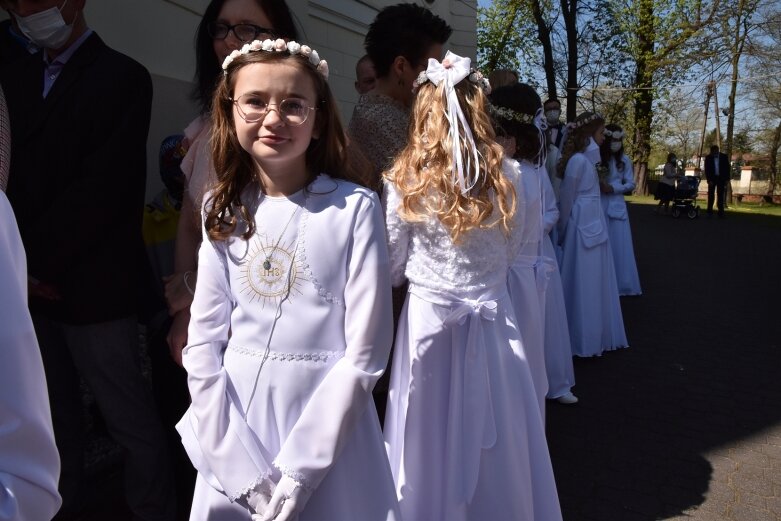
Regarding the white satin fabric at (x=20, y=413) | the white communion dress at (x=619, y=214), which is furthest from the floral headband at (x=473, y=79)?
the white communion dress at (x=619, y=214)

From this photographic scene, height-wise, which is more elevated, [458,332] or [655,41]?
[655,41]

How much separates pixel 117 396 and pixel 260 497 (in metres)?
1.21

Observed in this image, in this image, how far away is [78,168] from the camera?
2475 millimetres

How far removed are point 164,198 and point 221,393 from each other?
155 centimetres

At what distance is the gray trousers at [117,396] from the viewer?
258 cm

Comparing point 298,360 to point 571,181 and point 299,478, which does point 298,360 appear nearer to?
point 299,478

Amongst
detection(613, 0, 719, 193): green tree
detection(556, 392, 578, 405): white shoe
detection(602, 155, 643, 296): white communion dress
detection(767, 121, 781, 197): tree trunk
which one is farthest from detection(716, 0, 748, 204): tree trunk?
detection(556, 392, 578, 405): white shoe

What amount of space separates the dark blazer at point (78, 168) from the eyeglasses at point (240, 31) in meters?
0.36

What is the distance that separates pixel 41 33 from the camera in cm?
247

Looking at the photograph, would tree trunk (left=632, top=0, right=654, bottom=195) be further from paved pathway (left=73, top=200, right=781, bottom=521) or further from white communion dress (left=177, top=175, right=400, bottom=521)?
white communion dress (left=177, top=175, right=400, bottom=521)

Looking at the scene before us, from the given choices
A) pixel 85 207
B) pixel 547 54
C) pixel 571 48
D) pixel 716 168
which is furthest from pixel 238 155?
pixel 571 48

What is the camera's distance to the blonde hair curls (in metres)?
2.51

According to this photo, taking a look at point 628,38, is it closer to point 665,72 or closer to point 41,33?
point 665,72

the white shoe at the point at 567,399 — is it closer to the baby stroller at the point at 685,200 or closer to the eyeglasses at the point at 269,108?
the eyeglasses at the point at 269,108
